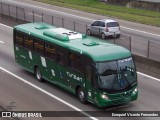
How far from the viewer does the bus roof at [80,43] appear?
802 inches

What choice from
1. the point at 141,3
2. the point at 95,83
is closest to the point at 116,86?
the point at 95,83

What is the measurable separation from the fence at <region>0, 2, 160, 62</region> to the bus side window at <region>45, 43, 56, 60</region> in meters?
7.35

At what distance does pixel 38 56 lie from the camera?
83.5 ft

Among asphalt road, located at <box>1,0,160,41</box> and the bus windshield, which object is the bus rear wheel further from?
asphalt road, located at <box>1,0,160,41</box>

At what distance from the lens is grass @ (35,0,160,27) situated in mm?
51000

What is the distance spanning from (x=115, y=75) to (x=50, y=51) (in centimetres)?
516

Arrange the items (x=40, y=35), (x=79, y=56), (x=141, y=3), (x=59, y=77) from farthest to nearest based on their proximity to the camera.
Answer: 1. (x=141, y=3)
2. (x=40, y=35)
3. (x=59, y=77)
4. (x=79, y=56)

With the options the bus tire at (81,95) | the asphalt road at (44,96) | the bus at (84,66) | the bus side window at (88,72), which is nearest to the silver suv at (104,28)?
the asphalt road at (44,96)

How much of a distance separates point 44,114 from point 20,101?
2.39 metres

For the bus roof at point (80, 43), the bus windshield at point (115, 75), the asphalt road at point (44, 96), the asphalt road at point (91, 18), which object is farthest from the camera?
the asphalt road at point (91, 18)

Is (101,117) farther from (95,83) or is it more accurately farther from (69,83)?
(69,83)

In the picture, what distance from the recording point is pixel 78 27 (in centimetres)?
3916

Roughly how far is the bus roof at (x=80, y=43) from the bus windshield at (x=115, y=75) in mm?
280

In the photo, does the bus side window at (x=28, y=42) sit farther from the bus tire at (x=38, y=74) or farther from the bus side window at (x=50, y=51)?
the bus side window at (x=50, y=51)
